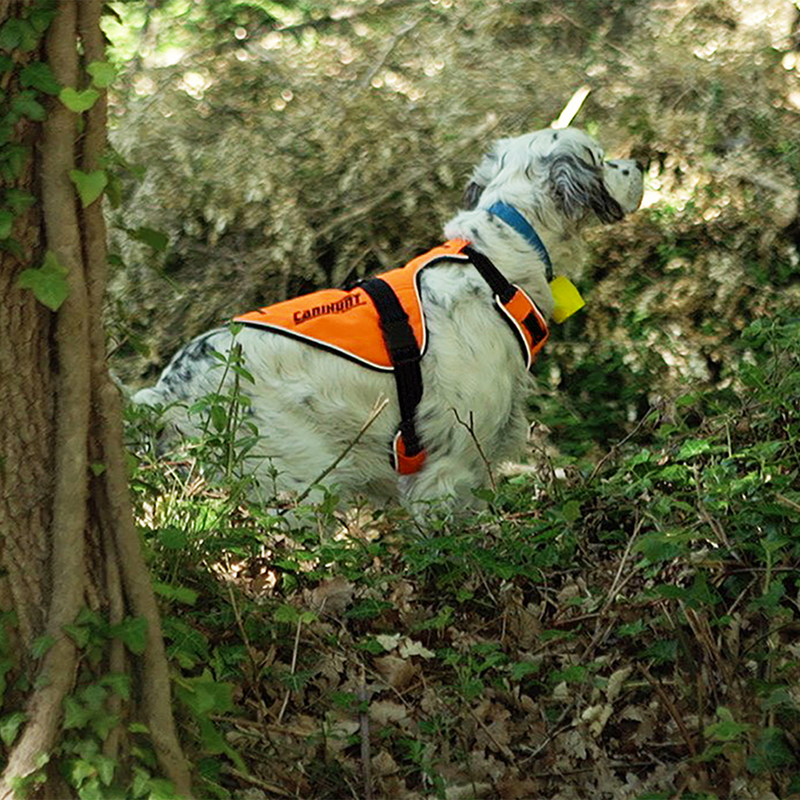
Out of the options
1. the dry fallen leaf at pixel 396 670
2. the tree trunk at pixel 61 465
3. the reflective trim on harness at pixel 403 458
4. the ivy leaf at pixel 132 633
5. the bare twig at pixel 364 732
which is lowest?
the reflective trim on harness at pixel 403 458

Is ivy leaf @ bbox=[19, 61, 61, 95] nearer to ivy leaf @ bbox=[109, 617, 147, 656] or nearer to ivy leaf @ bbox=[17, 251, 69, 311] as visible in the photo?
ivy leaf @ bbox=[17, 251, 69, 311]

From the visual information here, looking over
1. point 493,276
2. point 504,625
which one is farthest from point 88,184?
point 493,276

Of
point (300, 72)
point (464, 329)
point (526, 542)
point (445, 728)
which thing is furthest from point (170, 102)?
point (445, 728)

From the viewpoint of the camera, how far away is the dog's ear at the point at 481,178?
5625mm

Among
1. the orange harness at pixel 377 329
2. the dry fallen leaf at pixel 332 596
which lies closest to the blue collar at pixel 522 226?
the orange harness at pixel 377 329

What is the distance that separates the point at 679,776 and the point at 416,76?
504 cm

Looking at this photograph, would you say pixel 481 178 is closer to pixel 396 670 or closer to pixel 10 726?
pixel 396 670

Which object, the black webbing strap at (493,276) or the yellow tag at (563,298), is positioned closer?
the black webbing strap at (493,276)

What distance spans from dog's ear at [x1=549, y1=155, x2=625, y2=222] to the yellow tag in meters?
0.27

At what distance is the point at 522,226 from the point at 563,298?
342mm

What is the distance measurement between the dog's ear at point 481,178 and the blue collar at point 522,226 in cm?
27

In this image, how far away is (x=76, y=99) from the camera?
2.34 m

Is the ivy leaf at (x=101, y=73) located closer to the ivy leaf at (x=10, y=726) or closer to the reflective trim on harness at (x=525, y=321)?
the ivy leaf at (x=10, y=726)

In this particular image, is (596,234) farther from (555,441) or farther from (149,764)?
(149,764)
